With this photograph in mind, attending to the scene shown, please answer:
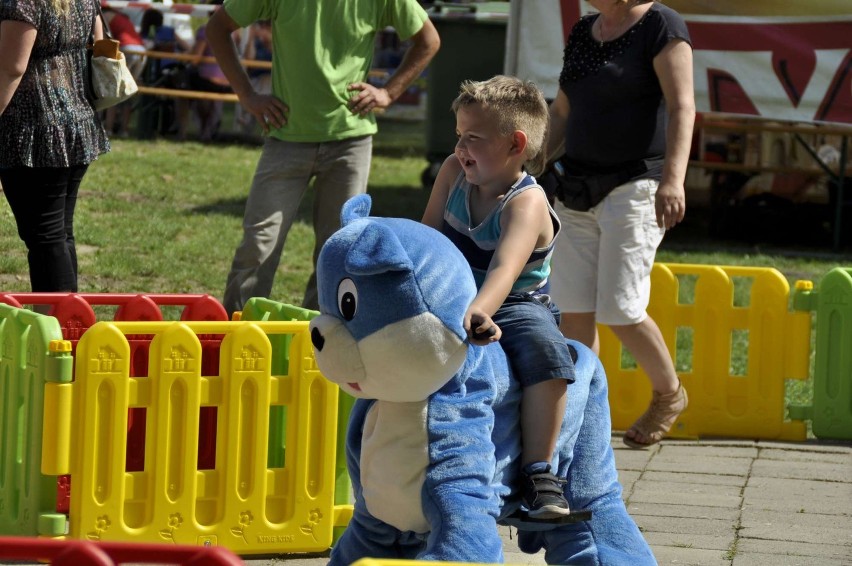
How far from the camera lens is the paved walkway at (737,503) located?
4594mm

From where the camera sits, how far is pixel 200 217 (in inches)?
436

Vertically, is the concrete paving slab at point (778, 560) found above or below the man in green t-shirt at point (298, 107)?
below

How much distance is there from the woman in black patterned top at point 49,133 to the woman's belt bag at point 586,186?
6.41 ft

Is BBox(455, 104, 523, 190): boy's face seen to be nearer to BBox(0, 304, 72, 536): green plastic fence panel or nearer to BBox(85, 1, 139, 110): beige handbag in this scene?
BBox(0, 304, 72, 536): green plastic fence panel

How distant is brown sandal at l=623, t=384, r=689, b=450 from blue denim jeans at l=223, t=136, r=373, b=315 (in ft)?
5.38

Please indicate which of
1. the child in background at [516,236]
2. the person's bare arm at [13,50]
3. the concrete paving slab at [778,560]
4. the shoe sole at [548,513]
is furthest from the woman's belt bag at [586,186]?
the shoe sole at [548,513]

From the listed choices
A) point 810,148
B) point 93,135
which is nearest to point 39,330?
point 93,135

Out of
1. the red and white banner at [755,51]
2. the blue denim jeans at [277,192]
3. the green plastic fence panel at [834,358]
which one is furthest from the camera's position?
the red and white banner at [755,51]

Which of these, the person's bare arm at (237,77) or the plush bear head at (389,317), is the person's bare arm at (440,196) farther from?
the person's bare arm at (237,77)

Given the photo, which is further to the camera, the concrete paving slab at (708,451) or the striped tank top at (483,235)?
the concrete paving slab at (708,451)

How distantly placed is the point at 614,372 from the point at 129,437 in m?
2.69

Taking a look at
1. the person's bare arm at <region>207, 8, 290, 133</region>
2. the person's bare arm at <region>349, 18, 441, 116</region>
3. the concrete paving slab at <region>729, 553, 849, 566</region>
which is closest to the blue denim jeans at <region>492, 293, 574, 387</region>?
the concrete paving slab at <region>729, 553, 849, 566</region>

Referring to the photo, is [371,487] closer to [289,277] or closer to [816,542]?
[816,542]

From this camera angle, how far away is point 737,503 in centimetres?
529
